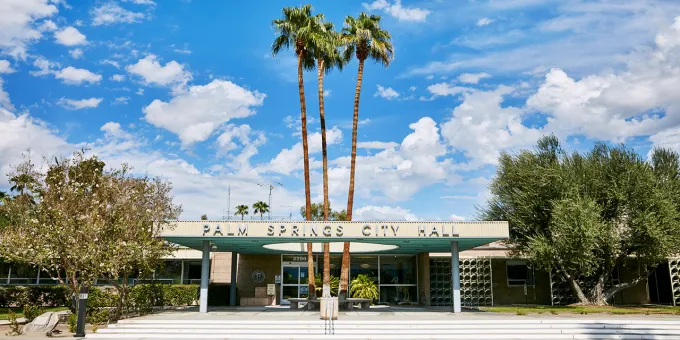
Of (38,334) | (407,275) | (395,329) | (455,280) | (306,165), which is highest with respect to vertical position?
(306,165)

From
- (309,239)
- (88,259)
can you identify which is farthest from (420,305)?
(88,259)

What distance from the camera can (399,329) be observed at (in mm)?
16766

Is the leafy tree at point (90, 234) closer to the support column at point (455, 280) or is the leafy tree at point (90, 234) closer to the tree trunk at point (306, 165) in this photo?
the tree trunk at point (306, 165)

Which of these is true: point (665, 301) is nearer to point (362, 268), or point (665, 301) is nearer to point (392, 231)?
point (362, 268)

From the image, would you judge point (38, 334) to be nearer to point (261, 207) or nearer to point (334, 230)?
point (334, 230)

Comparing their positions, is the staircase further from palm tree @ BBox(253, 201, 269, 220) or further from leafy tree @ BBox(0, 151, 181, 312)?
palm tree @ BBox(253, 201, 269, 220)

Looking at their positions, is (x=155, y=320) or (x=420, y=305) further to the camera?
(x=420, y=305)

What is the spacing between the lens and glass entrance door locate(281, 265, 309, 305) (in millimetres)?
30003

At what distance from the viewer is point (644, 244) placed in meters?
26.3

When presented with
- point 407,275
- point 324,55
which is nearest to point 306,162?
point 324,55

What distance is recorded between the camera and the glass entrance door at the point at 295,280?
98.4ft

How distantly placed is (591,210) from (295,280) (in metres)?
16.0

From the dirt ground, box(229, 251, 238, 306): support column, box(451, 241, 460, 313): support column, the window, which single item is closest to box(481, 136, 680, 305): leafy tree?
the window

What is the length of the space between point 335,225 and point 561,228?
12.1 metres
